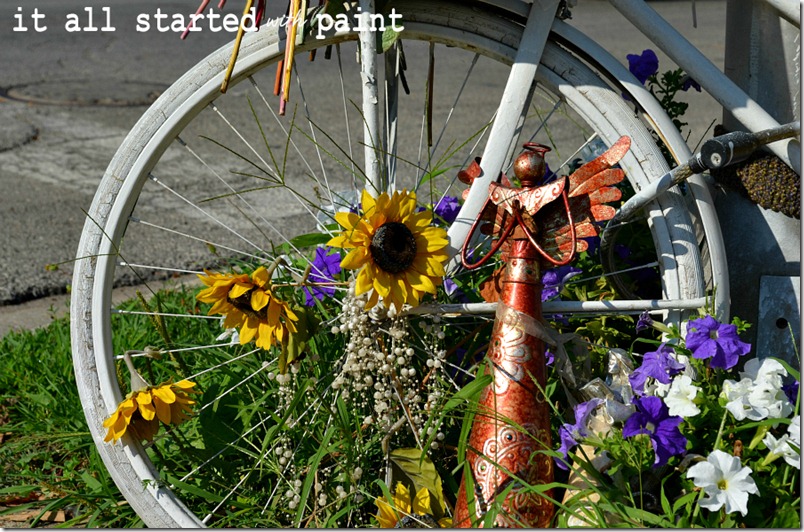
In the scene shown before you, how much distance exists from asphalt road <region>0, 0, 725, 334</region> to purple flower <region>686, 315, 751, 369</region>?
0.89 m

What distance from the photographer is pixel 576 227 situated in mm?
1775

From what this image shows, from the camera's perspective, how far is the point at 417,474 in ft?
6.14

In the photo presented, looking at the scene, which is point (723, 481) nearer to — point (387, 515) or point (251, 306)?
point (387, 515)

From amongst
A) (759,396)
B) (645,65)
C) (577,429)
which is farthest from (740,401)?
(645,65)

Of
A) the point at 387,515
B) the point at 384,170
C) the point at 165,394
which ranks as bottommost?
the point at 387,515

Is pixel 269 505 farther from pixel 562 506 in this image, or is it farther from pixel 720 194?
pixel 720 194

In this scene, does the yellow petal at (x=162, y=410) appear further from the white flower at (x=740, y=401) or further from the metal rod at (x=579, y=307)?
the white flower at (x=740, y=401)

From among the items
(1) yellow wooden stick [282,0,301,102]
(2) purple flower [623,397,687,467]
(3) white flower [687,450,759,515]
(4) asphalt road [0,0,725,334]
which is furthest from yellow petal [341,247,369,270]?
(4) asphalt road [0,0,725,334]

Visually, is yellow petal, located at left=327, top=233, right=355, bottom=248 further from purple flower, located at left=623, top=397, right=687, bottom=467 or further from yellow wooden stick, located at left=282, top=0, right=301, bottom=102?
purple flower, located at left=623, top=397, right=687, bottom=467

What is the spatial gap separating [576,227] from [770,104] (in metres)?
0.63

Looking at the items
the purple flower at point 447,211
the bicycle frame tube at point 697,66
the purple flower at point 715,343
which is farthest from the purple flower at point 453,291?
the bicycle frame tube at point 697,66

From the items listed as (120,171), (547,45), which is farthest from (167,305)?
(547,45)

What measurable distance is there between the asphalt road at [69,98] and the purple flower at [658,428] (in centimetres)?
107

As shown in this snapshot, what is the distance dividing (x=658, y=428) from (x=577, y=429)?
14 cm
